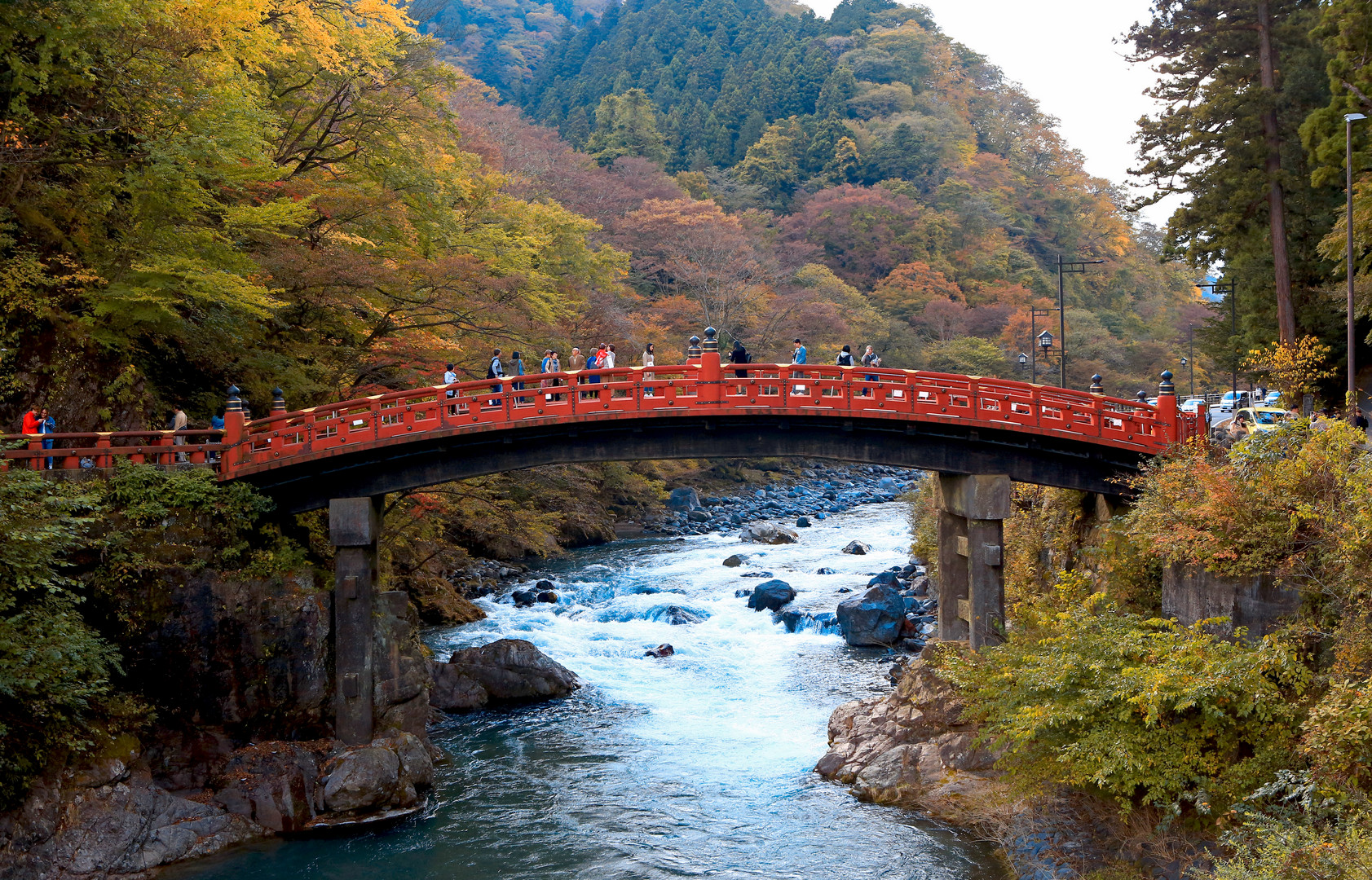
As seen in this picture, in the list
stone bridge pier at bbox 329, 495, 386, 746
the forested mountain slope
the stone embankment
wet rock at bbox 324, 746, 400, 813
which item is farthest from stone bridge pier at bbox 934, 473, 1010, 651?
the forested mountain slope

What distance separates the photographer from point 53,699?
15398 millimetres

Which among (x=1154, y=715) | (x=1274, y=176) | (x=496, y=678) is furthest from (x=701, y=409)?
(x=1274, y=176)

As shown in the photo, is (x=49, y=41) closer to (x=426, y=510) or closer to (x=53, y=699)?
(x=53, y=699)

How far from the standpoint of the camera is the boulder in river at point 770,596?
31047 mm

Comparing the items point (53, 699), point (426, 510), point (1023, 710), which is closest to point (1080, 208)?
point (426, 510)

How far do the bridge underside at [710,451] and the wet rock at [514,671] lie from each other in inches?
221

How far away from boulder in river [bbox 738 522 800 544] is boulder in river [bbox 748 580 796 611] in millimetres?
9855

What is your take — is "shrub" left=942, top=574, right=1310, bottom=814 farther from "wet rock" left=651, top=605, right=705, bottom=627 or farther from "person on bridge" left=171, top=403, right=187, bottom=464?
"person on bridge" left=171, top=403, right=187, bottom=464

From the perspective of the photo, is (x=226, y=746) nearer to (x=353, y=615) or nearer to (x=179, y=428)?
(x=353, y=615)

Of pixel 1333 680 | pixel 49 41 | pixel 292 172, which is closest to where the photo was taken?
pixel 1333 680

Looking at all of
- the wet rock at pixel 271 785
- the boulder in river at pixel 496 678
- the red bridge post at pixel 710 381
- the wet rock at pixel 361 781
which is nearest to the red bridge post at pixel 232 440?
the wet rock at pixel 271 785

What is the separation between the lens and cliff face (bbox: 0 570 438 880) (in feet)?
51.3

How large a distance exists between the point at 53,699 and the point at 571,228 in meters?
30.5

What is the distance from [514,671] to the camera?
78.9 feet
